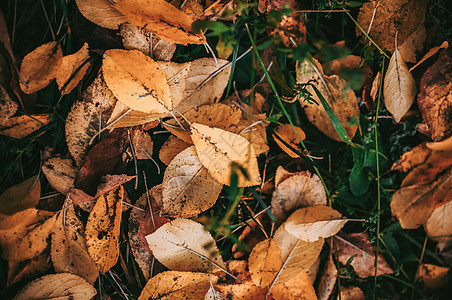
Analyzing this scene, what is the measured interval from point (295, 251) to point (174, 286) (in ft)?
1.22

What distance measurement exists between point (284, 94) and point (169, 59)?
0.36 m

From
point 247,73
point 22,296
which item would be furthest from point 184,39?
point 22,296

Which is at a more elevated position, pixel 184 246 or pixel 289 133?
pixel 289 133

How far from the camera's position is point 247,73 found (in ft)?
3.03

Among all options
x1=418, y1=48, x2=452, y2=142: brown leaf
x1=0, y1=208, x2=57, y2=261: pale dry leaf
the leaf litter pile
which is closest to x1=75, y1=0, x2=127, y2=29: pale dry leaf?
the leaf litter pile

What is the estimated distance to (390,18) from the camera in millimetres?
861

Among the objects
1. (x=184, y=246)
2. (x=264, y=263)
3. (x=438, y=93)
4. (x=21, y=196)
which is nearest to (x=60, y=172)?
(x=21, y=196)

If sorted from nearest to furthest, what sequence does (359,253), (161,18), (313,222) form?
(161,18) → (313,222) → (359,253)

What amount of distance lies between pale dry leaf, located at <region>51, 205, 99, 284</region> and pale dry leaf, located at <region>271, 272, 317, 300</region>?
1.78ft

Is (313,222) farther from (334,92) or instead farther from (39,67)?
(39,67)

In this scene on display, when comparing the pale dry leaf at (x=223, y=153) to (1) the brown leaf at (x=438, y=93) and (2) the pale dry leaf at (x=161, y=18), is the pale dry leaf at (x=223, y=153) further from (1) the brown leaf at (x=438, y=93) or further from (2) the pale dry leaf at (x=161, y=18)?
(1) the brown leaf at (x=438, y=93)

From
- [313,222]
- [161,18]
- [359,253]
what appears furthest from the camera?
[359,253]

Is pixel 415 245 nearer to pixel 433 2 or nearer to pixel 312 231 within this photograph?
pixel 312 231

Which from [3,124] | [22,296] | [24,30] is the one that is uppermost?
[24,30]
